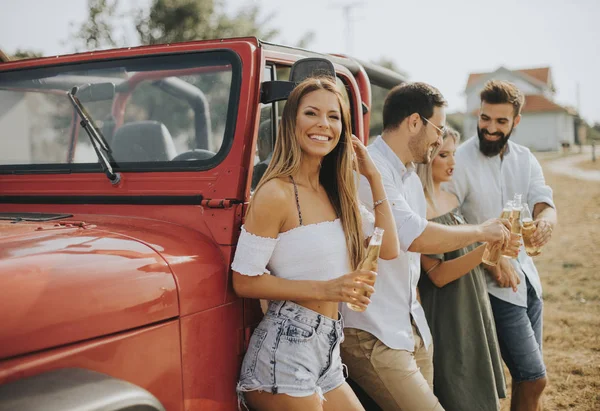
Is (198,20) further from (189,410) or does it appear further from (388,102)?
(189,410)

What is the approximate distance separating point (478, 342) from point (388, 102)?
1.32m

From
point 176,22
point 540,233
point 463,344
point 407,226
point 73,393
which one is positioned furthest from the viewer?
point 176,22

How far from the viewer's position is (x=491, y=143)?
360 cm

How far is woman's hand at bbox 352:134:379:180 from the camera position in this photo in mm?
2467

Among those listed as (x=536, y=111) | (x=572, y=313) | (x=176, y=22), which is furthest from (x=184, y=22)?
(x=536, y=111)

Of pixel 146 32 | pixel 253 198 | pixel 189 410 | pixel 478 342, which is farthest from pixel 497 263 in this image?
pixel 146 32

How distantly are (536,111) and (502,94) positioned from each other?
45.8 m

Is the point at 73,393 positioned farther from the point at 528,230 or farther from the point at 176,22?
the point at 176,22

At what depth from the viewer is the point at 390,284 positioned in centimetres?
262

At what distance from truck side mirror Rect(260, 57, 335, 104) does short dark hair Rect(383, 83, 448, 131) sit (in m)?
0.58

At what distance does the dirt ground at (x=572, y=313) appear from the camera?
14.7ft

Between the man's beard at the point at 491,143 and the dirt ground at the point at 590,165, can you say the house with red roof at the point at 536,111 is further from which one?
the man's beard at the point at 491,143

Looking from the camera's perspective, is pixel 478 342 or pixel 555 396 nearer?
pixel 478 342

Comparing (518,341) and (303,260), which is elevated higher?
(303,260)
